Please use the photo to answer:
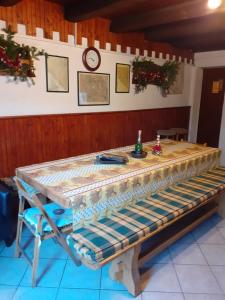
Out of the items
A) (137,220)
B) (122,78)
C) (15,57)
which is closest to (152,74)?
(122,78)

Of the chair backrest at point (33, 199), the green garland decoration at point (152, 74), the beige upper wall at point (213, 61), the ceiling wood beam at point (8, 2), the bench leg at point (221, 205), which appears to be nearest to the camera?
the chair backrest at point (33, 199)

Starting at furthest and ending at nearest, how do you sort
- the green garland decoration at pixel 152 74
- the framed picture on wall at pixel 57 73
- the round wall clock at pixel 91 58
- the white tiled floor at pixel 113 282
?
the green garland decoration at pixel 152 74 → the round wall clock at pixel 91 58 → the framed picture on wall at pixel 57 73 → the white tiled floor at pixel 113 282

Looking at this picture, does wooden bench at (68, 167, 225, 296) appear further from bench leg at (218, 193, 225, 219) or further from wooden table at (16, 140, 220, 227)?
bench leg at (218, 193, 225, 219)

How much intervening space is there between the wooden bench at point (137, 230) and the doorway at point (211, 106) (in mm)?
3721

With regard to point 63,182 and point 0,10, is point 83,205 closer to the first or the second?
point 63,182

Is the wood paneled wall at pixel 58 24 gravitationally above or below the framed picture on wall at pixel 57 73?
above

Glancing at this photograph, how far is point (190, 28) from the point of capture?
340 cm

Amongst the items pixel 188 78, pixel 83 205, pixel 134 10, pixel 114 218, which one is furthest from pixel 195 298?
pixel 188 78

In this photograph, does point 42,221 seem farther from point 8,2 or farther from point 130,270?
point 8,2

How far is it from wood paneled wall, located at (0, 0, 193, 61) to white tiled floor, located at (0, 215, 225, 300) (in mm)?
2432

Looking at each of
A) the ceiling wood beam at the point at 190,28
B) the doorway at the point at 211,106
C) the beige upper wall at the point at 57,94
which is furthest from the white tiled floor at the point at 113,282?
the doorway at the point at 211,106

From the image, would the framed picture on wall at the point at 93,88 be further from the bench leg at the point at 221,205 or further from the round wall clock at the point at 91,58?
the bench leg at the point at 221,205

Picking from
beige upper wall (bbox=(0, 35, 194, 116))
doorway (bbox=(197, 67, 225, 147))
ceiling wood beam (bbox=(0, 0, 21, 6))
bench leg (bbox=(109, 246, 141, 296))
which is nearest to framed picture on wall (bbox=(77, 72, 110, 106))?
beige upper wall (bbox=(0, 35, 194, 116))

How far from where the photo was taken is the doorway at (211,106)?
5.82m
